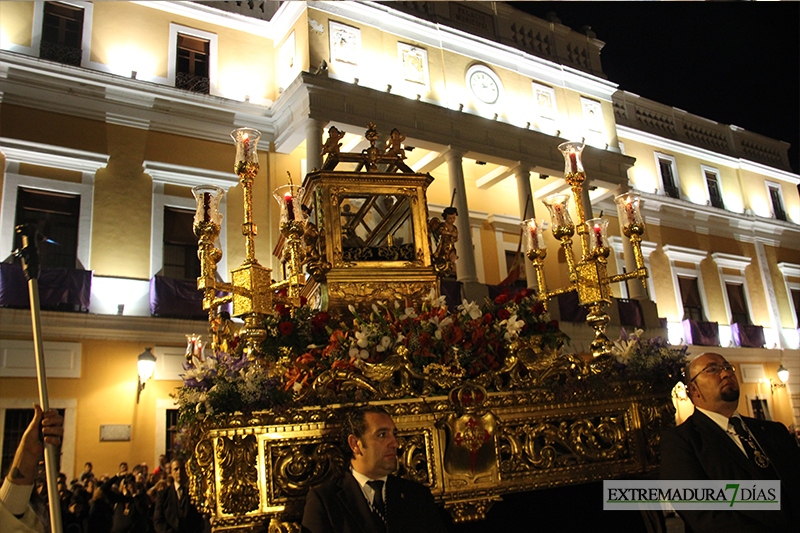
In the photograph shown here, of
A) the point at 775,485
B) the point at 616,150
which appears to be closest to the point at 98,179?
the point at 775,485

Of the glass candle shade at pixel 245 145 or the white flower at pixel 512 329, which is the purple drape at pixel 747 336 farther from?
the glass candle shade at pixel 245 145

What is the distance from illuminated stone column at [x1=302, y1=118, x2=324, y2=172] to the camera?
503 inches

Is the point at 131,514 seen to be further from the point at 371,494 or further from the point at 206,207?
the point at 371,494

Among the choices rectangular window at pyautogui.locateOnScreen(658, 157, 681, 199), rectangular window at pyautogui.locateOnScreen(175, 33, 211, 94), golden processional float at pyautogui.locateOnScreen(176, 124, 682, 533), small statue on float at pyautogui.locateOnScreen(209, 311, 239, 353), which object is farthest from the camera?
rectangular window at pyautogui.locateOnScreen(658, 157, 681, 199)

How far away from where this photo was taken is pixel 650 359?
4074mm

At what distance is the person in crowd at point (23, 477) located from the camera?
2.50 m

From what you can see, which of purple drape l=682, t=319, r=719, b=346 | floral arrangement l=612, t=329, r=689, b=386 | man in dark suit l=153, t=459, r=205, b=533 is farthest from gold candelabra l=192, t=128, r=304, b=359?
purple drape l=682, t=319, r=719, b=346

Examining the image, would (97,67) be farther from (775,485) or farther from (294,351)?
(775,485)

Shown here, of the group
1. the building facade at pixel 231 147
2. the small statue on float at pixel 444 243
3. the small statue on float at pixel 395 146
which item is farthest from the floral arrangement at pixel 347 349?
the building facade at pixel 231 147

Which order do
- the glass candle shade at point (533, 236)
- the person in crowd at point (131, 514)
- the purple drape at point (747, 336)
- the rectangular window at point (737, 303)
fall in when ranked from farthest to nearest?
the rectangular window at point (737, 303) < the purple drape at point (747, 336) < the person in crowd at point (131, 514) < the glass candle shade at point (533, 236)

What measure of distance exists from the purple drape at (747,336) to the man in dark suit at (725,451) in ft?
65.3

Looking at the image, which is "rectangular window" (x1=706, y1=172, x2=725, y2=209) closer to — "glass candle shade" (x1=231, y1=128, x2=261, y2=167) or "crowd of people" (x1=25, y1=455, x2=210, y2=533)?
"crowd of people" (x1=25, y1=455, x2=210, y2=533)

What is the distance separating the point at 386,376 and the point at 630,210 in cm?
276

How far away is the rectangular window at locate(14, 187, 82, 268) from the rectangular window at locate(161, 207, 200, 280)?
65.4 inches
